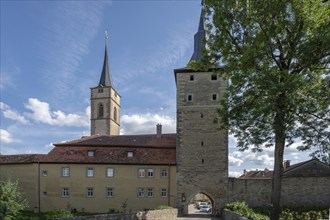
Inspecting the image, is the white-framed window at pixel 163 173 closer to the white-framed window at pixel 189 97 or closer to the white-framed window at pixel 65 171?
the white-framed window at pixel 189 97

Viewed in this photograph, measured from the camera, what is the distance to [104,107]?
54688 mm

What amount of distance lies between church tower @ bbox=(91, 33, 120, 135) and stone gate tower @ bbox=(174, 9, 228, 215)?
24201 mm

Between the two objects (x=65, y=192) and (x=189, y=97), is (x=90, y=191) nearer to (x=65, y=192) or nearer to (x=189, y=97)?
(x=65, y=192)

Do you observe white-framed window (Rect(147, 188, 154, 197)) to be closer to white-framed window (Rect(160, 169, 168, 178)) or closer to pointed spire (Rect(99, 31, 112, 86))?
white-framed window (Rect(160, 169, 168, 178))

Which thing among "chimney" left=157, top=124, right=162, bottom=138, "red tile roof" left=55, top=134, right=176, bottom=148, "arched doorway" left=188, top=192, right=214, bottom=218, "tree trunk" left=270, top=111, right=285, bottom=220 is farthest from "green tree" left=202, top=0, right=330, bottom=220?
"chimney" left=157, top=124, right=162, bottom=138

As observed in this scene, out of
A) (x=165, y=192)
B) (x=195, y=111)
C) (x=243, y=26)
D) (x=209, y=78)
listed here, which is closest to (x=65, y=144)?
(x=165, y=192)

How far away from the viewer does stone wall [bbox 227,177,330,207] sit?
2802cm

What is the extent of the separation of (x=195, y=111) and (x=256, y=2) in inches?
681

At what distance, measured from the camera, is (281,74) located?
13711 millimetres

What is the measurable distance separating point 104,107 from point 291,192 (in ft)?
111

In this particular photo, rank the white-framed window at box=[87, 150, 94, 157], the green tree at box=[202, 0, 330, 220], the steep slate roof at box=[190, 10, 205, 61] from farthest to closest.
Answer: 1. the steep slate roof at box=[190, 10, 205, 61]
2. the white-framed window at box=[87, 150, 94, 157]
3. the green tree at box=[202, 0, 330, 220]

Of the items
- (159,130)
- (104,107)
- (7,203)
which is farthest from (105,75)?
(7,203)

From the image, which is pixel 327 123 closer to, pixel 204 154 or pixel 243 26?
pixel 243 26

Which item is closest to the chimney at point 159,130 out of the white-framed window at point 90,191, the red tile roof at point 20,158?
the white-framed window at point 90,191
